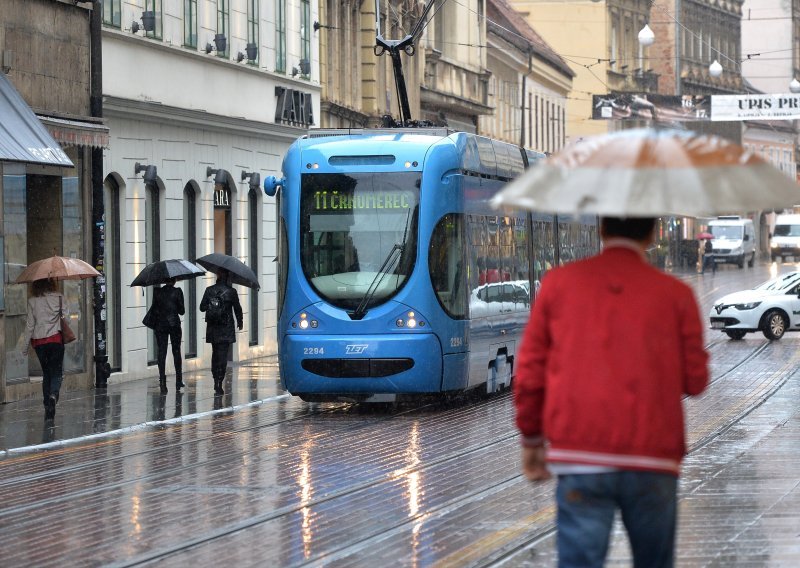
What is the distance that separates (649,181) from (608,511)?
1.09 m

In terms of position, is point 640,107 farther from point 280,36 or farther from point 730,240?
point 280,36

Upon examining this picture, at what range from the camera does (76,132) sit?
23.5 meters

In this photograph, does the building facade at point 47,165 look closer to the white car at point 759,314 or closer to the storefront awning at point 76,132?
the storefront awning at point 76,132

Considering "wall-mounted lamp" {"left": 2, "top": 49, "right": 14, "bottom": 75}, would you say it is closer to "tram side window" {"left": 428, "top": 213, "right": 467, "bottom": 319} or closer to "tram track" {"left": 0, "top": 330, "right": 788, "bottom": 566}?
"tram track" {"left": 0, "top": 330, "right": 788, "bottom": 566}

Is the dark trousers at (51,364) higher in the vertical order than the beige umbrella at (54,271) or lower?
lower

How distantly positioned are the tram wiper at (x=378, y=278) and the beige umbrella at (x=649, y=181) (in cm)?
1341

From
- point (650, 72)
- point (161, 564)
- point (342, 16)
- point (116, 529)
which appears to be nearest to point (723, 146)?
point (161, 564)

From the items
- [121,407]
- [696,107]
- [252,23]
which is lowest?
[121,407]

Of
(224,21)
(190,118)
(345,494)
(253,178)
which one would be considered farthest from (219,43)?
(345,494)

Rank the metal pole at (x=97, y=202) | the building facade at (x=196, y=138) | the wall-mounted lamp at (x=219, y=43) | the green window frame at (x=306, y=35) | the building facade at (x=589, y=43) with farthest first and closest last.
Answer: the building facade at (x=589, y=43)
the green window frame at (x=306, y=35)
the wall-mounted lamp at (x=219, y=43)
the building facade at (x=196, y=138)
the metal pole at (x=97, y=202)

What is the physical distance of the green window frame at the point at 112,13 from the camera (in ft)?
87.8

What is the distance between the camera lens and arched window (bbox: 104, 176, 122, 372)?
27.0m

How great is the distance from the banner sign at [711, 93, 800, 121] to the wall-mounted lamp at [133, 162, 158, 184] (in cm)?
3781

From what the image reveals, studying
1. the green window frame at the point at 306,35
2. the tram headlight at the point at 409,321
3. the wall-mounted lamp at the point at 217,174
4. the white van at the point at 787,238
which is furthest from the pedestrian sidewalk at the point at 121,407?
the white van at the point at 787,238
